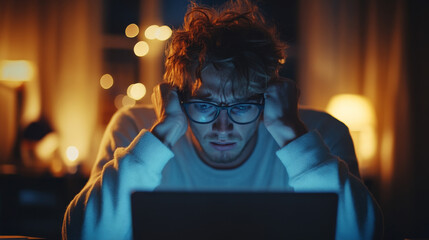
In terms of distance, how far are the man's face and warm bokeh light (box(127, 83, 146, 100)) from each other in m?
1.93

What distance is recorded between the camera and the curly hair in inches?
39.6

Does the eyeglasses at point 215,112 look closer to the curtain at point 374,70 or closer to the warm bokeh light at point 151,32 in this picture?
the curtain at point 374,70

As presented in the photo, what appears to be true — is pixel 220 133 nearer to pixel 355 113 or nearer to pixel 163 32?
pixel 355 113

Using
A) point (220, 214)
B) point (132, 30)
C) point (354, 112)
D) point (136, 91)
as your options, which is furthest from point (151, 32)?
point (220, 214)

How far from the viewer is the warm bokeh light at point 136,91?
117 inches

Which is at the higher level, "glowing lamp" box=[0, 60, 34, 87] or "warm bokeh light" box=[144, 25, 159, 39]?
"warm bokeh light" box=[144, 25, 159, 39]

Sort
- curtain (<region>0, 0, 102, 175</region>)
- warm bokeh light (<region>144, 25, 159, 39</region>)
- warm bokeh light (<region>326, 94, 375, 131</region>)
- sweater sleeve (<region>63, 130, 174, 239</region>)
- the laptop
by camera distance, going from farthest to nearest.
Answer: warm bokeh light (<region>144, 25, 159, 39</region>) → curtain (<region>0, 0, 102, 175</region>) → warm bokeh light (<region>326, 94, 375, 131</region>) → sweater sleeve (<region>63, 130, 174, 239</region>) → the laptop

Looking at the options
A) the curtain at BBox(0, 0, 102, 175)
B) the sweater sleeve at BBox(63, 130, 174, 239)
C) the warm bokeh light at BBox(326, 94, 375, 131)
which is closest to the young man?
the sweater sleeve at BBox(63, 130, 174, 239)

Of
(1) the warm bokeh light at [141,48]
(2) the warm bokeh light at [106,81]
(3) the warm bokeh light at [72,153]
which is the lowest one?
(3) the warm bokeh light at [72,153]

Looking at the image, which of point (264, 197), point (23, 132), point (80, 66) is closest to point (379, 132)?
point (264, 197)

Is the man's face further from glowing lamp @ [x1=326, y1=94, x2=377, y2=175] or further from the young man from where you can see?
glowing lamp @ [x1=326, y1=94, x2=377, y2=175]

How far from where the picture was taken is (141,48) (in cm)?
300

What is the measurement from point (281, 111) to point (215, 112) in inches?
9.0

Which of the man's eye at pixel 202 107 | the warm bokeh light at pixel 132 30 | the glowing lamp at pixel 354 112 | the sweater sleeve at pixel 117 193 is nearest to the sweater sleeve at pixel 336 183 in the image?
the man's eye at pixel 202 107
